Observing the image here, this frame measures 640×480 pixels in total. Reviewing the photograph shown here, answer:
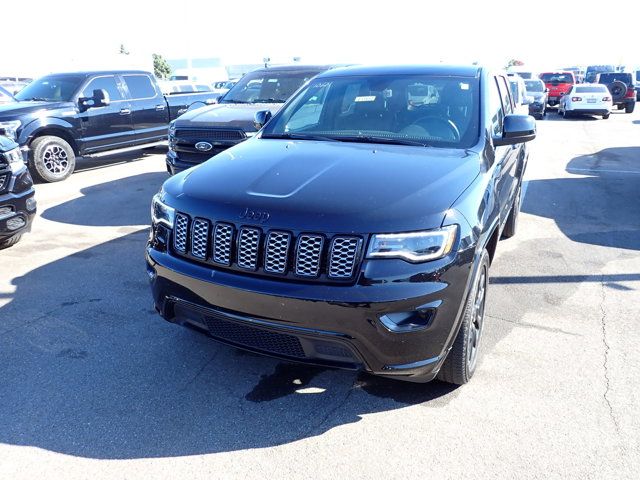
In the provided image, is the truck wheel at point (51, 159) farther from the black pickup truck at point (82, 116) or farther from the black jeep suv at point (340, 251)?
the black jeep suv at point (340, 251)

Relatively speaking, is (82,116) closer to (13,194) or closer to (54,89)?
(54,89)

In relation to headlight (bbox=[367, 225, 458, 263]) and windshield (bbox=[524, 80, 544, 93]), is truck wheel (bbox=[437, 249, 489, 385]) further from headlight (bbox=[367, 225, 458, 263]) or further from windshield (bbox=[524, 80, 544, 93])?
windshield (bbox=[524, 80, 544, 93])

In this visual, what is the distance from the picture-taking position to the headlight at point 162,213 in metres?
3.02

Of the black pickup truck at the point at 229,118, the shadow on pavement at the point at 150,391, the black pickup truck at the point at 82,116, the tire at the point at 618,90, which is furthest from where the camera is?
the tire at the point at 618,90

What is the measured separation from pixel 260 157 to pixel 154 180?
6.44m

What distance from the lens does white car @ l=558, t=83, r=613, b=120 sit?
2066cm

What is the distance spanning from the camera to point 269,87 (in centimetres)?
828

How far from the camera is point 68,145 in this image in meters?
9.59

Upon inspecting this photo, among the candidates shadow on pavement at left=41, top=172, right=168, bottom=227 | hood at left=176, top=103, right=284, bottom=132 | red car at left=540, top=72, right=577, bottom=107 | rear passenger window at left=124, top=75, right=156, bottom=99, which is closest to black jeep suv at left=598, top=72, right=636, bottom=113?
red car at left=540, top=72, right=577, bottom=107

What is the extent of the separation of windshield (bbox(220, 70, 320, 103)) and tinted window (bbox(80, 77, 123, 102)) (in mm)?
3334

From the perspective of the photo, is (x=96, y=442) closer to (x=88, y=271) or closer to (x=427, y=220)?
(x=427, y=220)

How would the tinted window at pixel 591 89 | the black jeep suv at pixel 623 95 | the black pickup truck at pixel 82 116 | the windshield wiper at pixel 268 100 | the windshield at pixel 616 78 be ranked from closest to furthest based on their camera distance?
the windshield wiper at pixel 268 100, the black pickup truck at pixel 82 116, the tinted window at pixel 591 89, the black jeep suv at pixel 623 95, the windshield at pixel 616 78

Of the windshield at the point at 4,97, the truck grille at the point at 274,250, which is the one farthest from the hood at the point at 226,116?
the windshield at the point at 4,97

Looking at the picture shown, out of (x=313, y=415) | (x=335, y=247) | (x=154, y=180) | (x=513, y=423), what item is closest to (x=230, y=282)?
(x=335, y=247)
